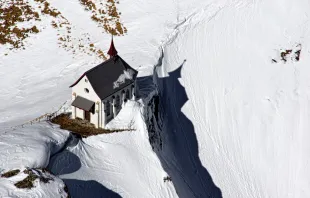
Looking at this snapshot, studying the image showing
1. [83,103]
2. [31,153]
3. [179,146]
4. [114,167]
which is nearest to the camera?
[31,153]

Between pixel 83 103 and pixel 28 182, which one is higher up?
pixel 83 103

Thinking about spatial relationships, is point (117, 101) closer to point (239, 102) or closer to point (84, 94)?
point (84, 94)

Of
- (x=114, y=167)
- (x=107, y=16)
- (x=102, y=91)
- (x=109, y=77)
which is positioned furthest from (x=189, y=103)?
(x=107, y=16)

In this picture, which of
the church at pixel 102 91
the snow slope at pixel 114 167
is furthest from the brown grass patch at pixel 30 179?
the church at pixel 102 91

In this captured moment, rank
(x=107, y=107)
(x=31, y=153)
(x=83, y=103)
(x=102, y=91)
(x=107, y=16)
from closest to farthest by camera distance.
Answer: (x=31, y=153)
(x=102, y=91)
(x=83, y=103)
(x=107, y=107)
(x=107, y=16)

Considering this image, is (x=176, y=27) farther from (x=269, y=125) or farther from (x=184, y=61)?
(x=269, y=125)

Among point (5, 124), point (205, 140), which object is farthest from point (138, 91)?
point (5, 124)

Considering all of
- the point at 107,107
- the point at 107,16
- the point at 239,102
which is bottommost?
the point at 239,102
